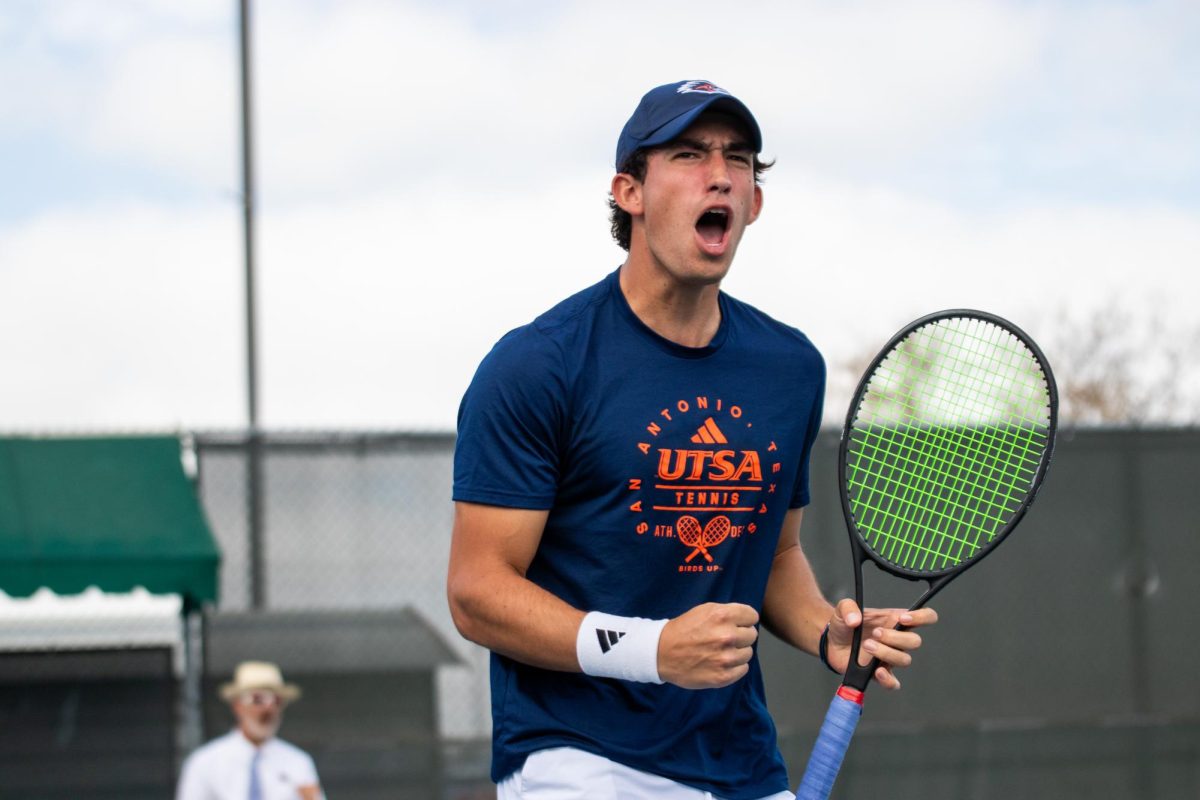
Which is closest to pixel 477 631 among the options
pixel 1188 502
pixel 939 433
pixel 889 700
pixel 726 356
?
pixel 726 356

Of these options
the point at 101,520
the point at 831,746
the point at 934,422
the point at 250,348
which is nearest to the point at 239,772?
the point at 101,520

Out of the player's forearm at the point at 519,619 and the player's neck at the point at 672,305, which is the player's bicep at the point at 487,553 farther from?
the player's neck at the point at 672,305

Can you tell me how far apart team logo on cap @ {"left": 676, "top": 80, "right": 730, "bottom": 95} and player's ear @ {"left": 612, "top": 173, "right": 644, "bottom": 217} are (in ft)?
0.70

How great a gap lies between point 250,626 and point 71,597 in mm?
851

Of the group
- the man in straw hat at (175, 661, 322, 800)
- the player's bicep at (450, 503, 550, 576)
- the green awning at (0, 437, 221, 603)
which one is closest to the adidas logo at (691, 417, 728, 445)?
the player's bicep at (450, 503, 550, 576)

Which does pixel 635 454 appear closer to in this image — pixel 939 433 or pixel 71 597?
pixel 939 433

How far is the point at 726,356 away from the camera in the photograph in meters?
3.48

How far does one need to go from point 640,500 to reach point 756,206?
0.72 m

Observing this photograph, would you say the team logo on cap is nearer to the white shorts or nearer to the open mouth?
the open mouth

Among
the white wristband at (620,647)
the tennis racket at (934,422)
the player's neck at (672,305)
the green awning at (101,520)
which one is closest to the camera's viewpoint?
the white wristband at (620,647)

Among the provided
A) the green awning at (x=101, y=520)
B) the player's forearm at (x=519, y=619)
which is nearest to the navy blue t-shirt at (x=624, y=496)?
the player's forearm at (x=519, y=619)

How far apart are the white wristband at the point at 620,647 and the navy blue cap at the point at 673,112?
3.20 feet

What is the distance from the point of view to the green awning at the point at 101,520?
7.80 m

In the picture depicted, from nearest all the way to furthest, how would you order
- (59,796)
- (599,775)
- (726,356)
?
(599,775), (726,356), (59,796)
